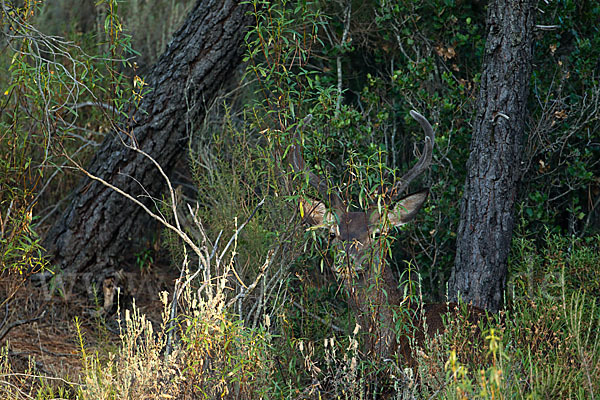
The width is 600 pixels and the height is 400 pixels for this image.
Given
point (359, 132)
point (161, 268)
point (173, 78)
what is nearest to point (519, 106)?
point (359, 132)

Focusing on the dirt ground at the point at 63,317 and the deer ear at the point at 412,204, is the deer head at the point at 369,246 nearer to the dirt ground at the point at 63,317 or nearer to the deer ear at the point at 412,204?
the deer ear at the point at 412,204

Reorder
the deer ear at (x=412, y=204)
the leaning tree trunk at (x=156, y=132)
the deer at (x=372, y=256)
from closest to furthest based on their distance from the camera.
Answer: the deer at (x=372, y=256) → the deer ear at (x=412, y=204) → the leaning tree trunk at (x=156, y=132)

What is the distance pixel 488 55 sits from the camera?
530 cm

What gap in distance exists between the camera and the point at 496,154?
5254mm

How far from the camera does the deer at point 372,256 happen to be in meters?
4.12

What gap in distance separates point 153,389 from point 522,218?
3425 mm

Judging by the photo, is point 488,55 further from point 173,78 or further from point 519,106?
point 173,78

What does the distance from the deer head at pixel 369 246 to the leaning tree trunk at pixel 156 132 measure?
6.28 feet

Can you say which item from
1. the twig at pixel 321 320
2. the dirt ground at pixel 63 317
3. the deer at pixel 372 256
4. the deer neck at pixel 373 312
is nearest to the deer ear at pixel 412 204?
the deer at pixel 372 256

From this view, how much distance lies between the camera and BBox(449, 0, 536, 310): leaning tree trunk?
5219 mm

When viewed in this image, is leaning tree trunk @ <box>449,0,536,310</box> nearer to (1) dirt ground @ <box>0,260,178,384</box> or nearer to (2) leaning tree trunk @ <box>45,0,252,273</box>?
(2) leaning tree trunk @ <box>45,0,252,273</box>

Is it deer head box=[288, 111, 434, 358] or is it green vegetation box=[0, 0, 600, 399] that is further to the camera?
deer head box=[288, 111, 434, 358]

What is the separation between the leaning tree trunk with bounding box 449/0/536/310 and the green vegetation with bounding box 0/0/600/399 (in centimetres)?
29

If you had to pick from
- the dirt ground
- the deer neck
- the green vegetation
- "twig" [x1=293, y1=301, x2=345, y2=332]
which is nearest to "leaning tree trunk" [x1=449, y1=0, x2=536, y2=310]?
the green vegetation
